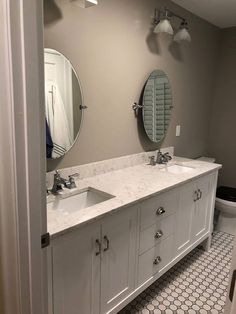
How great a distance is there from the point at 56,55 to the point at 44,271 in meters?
1.26

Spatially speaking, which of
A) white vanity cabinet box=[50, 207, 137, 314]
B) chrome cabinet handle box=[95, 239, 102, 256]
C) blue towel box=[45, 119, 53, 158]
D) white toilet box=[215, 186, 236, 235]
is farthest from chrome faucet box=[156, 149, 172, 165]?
chrome cabinet handle box=[95, 239, 102, 256]

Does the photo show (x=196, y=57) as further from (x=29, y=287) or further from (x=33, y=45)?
(x=29, y=287)

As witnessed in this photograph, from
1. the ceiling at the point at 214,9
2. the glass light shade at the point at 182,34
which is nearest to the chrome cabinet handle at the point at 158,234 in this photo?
the glass light shade at the point at 182,34

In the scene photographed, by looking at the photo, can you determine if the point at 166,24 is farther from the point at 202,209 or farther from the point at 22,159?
the point at 22,159

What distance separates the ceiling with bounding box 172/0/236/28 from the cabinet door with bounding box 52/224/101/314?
235cm

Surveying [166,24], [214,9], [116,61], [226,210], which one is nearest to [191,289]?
[226,210]

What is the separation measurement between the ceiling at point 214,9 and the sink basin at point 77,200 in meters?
2.02

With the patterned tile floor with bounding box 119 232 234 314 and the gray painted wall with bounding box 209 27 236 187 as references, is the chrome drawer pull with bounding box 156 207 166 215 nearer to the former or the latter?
A: the patterned tile floor with bounding box 119 232 234 314

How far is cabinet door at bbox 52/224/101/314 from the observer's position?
119 centimetres

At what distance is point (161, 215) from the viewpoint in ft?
5.91

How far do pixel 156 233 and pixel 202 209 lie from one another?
31.3 inches

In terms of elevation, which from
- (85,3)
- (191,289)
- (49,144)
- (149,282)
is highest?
(85,3)

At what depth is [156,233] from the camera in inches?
70.4

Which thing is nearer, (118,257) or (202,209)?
(118,257)
